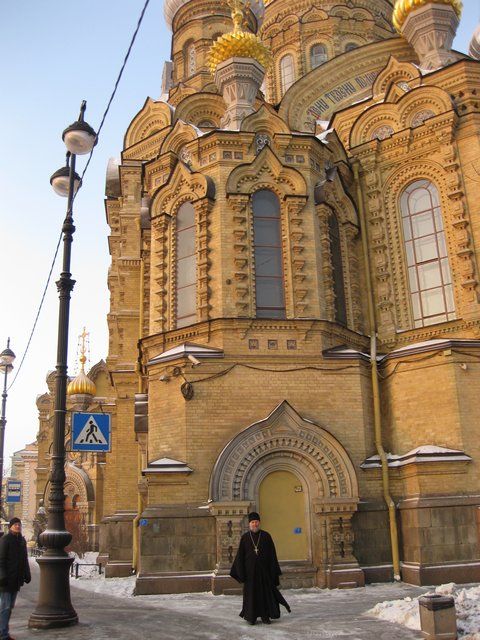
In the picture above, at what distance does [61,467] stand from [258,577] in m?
2.76

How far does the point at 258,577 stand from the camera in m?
8.66

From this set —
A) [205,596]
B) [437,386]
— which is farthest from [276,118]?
[205,596]

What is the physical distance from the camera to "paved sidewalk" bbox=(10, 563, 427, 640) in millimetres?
7824

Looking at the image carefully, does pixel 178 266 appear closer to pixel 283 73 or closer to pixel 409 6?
pixel 409 6

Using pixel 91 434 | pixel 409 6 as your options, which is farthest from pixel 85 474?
pixel 91 434

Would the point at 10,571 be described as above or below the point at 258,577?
above

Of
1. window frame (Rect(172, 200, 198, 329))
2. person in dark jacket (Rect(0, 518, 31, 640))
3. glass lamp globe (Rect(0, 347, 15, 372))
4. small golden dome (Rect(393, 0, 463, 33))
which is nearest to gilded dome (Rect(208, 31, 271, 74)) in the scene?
small golden dome (Rect(393, 0, 463, 33))

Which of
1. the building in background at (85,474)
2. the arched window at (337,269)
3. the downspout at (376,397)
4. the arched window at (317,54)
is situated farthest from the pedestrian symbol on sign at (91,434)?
the building in background at (85,474)

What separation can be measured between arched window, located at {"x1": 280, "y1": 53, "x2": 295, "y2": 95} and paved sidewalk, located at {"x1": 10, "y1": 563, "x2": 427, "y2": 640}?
62.1 ft

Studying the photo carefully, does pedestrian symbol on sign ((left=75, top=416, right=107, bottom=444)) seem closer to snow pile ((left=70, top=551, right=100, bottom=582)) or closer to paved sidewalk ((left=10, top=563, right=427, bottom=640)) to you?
paved sidewalk ((left=10, top=563, right=427, bottom=640))

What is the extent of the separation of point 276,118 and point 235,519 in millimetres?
8617

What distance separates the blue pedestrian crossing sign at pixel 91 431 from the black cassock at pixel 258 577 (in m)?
2.56

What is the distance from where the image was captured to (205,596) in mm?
11719

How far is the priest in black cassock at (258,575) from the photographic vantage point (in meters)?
8.63
